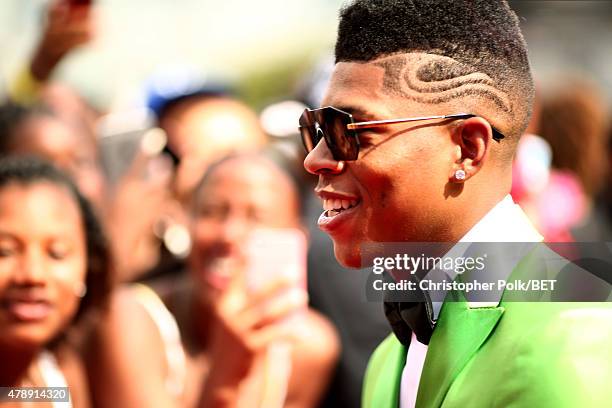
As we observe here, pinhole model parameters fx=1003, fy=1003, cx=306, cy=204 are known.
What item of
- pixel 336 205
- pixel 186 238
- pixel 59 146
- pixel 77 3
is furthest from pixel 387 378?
pixel 77 3

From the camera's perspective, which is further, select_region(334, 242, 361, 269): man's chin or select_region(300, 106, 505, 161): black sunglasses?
select_region(334, 242, 361, 269): man's chin

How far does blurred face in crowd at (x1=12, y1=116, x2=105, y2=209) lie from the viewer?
4797mm

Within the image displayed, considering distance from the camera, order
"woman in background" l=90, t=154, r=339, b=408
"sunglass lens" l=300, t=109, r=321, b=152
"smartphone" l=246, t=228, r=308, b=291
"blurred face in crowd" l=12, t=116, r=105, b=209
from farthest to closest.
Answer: "blurred face in crowd" l=12, t=116, r=105, b=209, "smartphone" l=246, t=228, r=308, b=291, "woman in background" l=90, t=154, r=339, b=408, "sunglass lens" l=300, t=109, r=321, b=152

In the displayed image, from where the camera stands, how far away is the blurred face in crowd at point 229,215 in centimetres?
463

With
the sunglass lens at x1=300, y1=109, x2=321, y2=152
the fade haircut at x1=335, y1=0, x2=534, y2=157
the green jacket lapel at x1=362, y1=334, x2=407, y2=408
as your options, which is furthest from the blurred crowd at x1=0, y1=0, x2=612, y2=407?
the fade haircut at x1=335, y1=0, x2=534, y2=157

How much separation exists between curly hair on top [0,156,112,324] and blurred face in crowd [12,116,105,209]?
3.31 ft

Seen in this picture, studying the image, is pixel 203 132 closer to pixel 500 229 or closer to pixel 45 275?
pixel 45 275

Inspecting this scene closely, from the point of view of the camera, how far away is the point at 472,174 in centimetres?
236

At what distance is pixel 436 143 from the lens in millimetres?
2342

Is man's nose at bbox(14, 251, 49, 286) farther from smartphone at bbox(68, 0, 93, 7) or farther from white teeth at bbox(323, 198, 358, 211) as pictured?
smartphone at bbox(68, 0, 93, 7)

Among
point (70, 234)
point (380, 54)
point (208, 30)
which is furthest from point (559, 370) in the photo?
point (208, 30)

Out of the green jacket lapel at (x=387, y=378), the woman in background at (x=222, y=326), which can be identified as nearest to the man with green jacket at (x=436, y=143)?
the green jacket lapel at (x=387, y=378)

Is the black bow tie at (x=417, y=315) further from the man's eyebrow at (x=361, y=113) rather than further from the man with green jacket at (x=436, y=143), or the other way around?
the man's eyebrow at (x=361, y=113)

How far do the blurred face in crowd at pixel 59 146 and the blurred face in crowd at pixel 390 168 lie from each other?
99.9 inches
